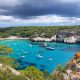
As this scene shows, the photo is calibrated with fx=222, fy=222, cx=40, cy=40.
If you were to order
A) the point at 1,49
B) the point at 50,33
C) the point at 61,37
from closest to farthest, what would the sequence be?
the point at 1,49 → the point at 61,37 → the point at 50,33

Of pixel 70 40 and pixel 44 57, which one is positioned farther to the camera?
pixel 70 40

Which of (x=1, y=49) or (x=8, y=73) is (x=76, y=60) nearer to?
(x=8, y=73)

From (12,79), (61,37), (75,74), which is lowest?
(61,37)

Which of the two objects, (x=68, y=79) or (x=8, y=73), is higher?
(x=8, y=73)

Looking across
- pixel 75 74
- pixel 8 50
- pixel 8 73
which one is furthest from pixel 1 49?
pixel 8 73

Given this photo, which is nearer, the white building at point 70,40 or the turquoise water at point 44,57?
the turquoise water at point 44,57

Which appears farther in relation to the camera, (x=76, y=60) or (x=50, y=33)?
(x=50, y=33)

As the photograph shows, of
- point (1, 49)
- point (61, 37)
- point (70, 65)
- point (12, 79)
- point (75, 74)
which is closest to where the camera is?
point (12, 79)

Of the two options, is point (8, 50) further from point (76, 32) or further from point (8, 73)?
point (76, 32)

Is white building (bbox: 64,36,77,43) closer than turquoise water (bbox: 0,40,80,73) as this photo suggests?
No
